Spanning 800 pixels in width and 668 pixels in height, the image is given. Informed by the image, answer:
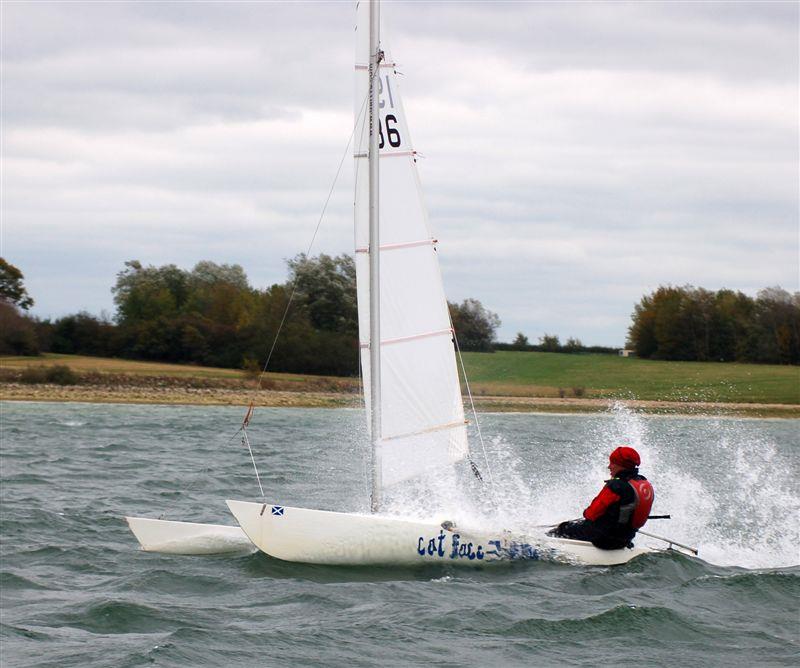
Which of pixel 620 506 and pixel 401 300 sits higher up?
pixel 401 300

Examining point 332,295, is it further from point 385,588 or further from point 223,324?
point 385,588

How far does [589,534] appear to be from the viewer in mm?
10656

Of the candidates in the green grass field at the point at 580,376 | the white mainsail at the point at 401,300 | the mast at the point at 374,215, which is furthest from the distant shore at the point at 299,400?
the mast at the point at 374,215

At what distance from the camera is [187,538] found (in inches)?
459

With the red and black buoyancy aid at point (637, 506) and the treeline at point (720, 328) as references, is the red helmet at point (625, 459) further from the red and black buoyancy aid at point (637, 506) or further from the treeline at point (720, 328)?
the treeline at point (720, 328)

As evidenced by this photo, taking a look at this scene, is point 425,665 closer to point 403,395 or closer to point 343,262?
point 403,395

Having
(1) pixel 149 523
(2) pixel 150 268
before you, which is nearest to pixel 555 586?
(1) pixel 149 523

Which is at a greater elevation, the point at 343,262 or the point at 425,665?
the point at 343,262

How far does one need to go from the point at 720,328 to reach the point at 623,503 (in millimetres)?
44939

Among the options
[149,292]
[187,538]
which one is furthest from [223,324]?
[187,538]

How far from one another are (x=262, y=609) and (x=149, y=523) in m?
2.98

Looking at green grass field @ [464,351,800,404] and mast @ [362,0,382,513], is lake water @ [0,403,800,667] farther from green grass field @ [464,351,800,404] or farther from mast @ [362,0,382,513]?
green grass field @ [464,351,800,404]

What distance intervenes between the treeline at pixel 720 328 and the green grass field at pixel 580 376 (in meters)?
1.65

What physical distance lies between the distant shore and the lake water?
23.7 m
